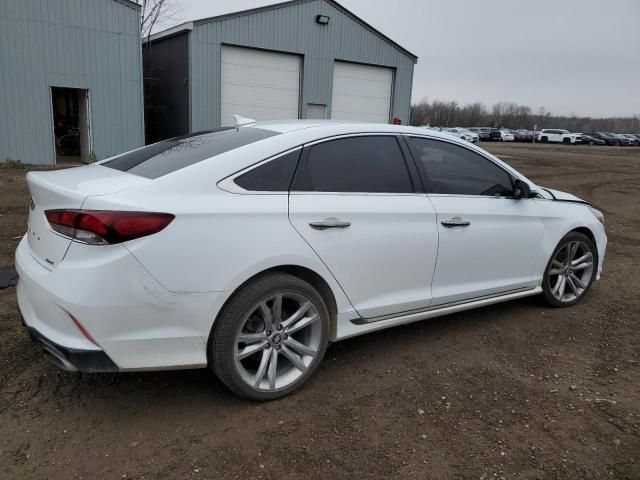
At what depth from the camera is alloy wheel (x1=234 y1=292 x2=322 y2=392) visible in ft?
9.60

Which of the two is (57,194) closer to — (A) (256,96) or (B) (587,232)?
(B) (587,232)

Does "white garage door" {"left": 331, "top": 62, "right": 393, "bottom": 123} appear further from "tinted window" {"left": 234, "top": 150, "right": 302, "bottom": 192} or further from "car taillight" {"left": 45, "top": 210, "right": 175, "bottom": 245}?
"car taillight" {"left": 45, "top": 210, "right": 175, "bottom": 245}

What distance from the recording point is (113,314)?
2498 mm

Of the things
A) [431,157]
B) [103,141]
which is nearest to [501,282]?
[431,157]

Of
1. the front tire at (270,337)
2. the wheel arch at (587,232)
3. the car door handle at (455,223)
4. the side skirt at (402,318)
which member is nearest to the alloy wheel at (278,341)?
the front tire at (270,337)

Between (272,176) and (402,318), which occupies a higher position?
(272,176)

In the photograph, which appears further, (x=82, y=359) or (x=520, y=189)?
(x=520, y=189)

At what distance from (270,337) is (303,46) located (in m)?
17.2

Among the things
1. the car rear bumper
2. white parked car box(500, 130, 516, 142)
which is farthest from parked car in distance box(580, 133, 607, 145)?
the car rear bumper

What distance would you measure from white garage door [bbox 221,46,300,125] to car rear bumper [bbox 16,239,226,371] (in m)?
15.9

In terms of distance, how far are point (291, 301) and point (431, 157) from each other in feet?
5.05

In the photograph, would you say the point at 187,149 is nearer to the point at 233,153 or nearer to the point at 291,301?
the point at 233,153

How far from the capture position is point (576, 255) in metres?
4.90

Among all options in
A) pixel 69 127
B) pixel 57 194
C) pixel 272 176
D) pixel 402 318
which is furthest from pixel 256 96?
pixel 57 194
